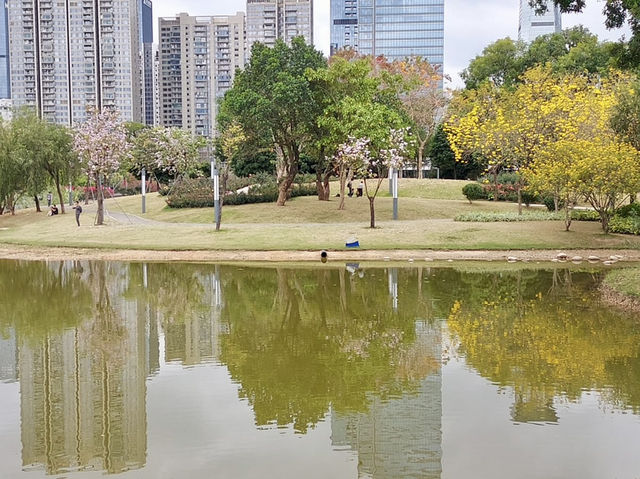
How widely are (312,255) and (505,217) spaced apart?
11.9 meters

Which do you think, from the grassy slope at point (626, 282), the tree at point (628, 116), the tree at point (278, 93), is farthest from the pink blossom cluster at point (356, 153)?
the grassy slope at point (626, 282)

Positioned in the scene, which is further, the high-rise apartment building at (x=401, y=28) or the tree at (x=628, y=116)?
the high-rise apartment building at (x=401, y=28)

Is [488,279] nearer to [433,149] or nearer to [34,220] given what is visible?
[34,220]

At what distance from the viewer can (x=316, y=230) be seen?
31906 mm

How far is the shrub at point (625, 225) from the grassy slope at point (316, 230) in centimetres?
75

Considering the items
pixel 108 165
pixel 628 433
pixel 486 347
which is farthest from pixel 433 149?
pixel 628 433

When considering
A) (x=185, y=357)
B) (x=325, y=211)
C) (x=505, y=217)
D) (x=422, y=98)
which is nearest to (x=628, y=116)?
Answer: (x=505, y=217)

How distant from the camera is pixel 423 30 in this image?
162 meters

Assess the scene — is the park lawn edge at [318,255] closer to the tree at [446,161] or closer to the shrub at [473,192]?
the shrub at [473,192]

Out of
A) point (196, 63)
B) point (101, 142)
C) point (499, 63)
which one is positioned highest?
point (196, 63)

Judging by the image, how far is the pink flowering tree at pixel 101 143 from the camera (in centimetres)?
3875

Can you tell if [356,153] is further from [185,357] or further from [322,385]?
[322,385]

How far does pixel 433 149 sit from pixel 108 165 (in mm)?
30181

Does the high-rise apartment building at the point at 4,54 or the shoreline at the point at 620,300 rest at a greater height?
the high-rise apartment building at the point at 4,54
